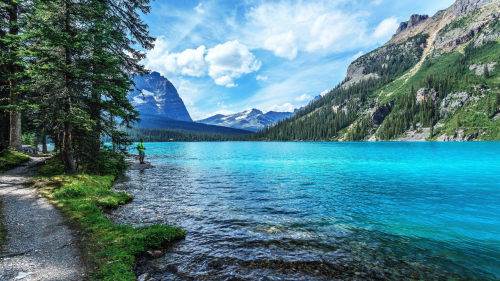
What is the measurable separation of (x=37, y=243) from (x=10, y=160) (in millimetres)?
21103

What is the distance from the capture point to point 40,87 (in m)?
16.1

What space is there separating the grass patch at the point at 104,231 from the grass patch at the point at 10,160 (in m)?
8.36

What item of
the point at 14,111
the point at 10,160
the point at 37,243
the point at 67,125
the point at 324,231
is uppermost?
the point at 14,111

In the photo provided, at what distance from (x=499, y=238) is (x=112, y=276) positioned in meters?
16.8

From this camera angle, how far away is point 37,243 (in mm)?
7539

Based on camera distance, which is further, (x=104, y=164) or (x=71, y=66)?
(x=104, y=164)

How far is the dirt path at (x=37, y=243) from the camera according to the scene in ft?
19.3

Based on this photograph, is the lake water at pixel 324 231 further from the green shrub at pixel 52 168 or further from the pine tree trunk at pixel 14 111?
the pine tree trunk at pixel 14 111

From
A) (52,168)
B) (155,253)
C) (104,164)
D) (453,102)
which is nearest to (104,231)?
(155,253)

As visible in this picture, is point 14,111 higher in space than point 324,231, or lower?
higher

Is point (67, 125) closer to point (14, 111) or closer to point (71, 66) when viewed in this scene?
point (71, 66)

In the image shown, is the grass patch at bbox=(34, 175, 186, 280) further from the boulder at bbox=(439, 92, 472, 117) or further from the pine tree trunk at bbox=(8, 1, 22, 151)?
the boulder at bbox=(439, 92, 472, 117)

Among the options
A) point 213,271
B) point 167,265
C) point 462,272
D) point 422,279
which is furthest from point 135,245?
point 462,272

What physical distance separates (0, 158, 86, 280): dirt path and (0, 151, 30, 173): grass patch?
1069 cm
